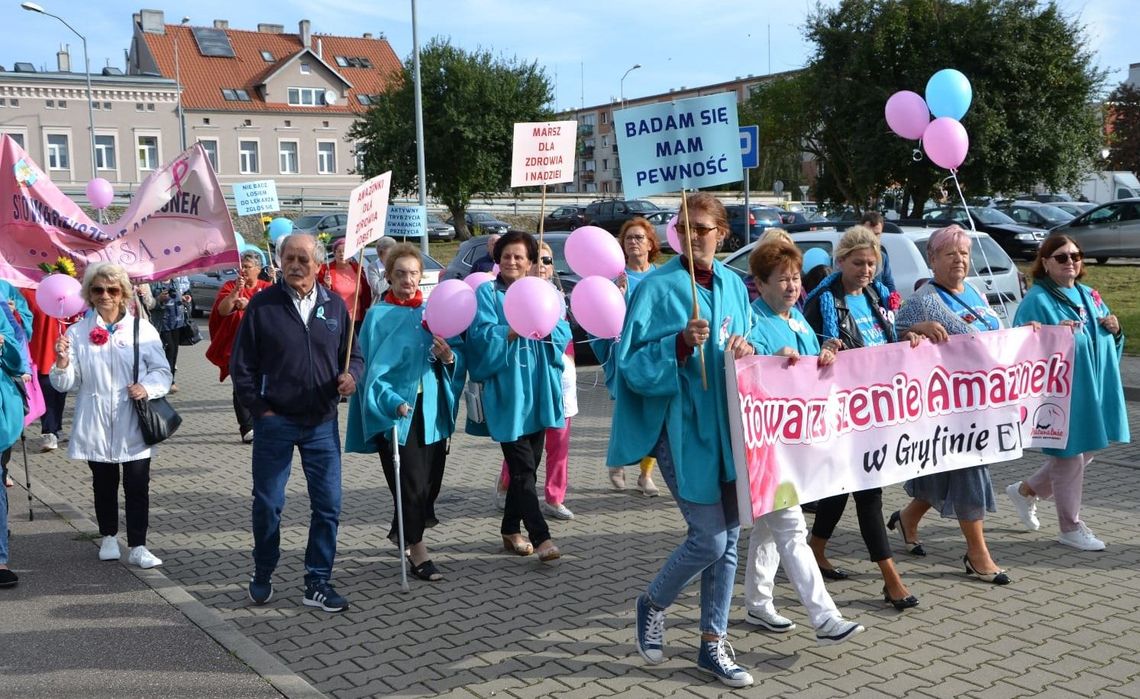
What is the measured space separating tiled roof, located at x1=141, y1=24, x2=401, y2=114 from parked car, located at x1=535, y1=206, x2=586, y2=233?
1912 cm

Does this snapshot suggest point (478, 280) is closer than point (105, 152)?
Yes

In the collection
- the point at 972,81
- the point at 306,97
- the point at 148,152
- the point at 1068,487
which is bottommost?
the point at 1068,487

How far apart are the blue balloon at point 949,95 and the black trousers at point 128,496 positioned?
550 centimetres

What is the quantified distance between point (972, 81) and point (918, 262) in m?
13.7

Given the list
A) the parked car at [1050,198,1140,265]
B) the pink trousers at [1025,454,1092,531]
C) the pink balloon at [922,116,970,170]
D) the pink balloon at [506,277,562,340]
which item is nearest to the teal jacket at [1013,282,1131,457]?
the pink trousers at [1025,454,1092,531]

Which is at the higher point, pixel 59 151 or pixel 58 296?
pixel 59 151

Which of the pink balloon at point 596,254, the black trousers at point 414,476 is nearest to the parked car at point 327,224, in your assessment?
the pink balloon at point 596,254

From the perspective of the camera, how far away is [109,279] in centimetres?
642

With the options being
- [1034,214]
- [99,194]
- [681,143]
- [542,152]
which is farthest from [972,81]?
[681,143]

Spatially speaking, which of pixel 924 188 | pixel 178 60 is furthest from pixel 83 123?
pixel 924 188

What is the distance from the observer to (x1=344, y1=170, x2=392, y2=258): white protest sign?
615 centimetres

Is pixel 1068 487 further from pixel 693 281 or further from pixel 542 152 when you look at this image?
pixel 542 152

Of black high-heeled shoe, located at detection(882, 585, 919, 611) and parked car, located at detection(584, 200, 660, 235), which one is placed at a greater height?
parked car, located at detection(584, 200, 660, 235)

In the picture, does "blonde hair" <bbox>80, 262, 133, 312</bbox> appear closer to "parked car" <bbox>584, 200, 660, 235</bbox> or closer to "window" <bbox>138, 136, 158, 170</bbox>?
"parked car" <bbox>584, 200, 660, 235</bbox>
